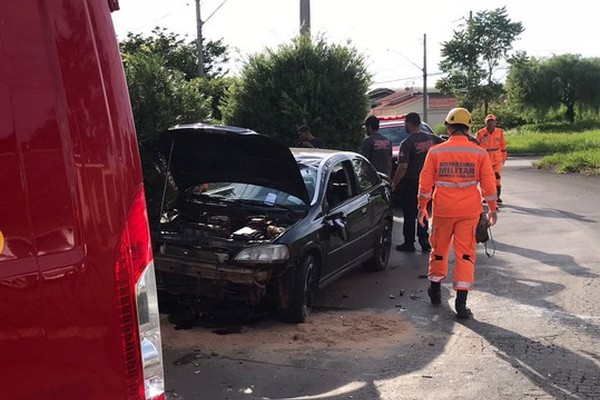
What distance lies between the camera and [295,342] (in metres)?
5.33

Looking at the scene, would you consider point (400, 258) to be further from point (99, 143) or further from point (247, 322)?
point (99, 143)

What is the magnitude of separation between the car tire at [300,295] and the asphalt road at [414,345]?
0.11 m

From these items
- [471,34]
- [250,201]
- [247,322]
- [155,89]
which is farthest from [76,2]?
[471,34]

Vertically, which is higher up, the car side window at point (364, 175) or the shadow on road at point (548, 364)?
the car side window at point (364, 175)

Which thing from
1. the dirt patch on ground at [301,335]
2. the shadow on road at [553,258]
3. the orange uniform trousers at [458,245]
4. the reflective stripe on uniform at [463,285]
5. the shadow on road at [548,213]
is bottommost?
the shadow on road at [548,213]

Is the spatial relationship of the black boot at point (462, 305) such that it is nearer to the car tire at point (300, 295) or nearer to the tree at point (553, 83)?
the car tire at point (300, 295)

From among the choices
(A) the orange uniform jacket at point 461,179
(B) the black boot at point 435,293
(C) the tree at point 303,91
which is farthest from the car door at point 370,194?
(C) the tree at point 303,91

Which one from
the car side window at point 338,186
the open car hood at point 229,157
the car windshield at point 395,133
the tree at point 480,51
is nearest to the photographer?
the open car hood at point 229,157

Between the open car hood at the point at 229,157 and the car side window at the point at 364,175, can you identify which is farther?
the car side window at the point at 364,175

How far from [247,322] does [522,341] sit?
8.00ft

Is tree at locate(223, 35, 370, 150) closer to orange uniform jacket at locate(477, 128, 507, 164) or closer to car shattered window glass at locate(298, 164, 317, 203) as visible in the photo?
orange uniform jacket at locate(477, 128, 507, 164)

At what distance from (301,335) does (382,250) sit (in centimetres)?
277

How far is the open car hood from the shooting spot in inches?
221

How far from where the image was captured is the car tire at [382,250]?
782 cm
